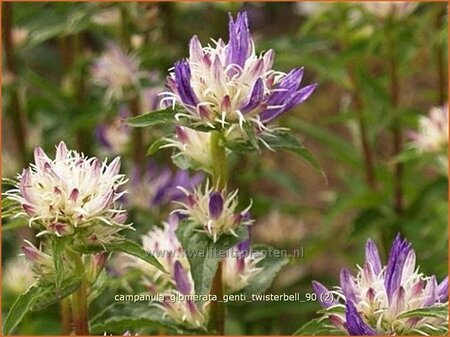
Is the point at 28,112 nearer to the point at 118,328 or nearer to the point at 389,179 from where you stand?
the point at 389,179

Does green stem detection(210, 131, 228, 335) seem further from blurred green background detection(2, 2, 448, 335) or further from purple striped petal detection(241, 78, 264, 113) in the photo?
blurred green background detection(2, 2, 448, 335)

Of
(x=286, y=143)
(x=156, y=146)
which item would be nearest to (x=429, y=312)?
(x=286, y=143)

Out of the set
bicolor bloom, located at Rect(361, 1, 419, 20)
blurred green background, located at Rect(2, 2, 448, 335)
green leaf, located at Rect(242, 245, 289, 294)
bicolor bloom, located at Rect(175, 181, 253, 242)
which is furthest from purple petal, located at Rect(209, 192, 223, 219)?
bicolor bloom, located at Rect(361, 1, 419, 20)

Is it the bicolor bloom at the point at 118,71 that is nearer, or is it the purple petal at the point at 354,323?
the purple petal at the point at 354,323

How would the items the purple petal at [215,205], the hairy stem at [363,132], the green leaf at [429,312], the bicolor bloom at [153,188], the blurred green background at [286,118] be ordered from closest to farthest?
the green leaf at [429,312]
the purple petal at [215,205]
the bicolor bloom at [153,188]
the blurred green background at [286,118]
the hairy stem at [363,132]

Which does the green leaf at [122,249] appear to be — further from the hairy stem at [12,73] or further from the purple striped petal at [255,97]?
the hairy stem at [12,73]

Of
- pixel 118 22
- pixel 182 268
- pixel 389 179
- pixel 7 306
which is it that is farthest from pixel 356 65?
pixel 182 268

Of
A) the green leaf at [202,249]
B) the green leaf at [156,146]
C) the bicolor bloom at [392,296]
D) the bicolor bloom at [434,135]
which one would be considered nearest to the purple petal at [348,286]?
the bicolor bloom at [392,296]

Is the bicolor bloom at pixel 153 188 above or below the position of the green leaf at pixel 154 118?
above
